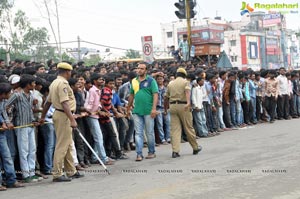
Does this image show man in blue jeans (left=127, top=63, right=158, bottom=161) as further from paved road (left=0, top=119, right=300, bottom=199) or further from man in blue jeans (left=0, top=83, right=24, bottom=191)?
man in blue jeans (left=0, top=83, right=24, bottom=191)

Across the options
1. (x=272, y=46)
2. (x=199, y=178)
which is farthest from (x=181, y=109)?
(x=272, y=46)

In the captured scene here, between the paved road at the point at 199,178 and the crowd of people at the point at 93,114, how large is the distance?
44 cm

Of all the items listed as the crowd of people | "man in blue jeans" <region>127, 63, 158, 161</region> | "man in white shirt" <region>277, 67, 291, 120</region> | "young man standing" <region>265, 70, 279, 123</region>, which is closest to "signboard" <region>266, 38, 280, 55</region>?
"man in white shirt" <region>277, 67, 291, 120</region>

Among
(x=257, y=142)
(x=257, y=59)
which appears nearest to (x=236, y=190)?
(x=257, y=142)

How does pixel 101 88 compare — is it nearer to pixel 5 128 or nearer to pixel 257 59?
pixel 5 128

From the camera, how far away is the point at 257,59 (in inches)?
2891

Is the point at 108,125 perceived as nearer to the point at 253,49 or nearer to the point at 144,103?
the point at 144,103

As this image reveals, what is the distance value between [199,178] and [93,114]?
3.17 metres

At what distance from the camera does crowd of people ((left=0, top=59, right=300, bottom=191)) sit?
27.8 feet

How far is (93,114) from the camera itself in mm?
10266

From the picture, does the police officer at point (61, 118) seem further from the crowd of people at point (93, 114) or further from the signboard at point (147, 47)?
the signboard at point (147, 47)

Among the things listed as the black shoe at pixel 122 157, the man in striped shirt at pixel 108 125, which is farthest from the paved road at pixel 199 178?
the man in striped shirt at pixel 108 125

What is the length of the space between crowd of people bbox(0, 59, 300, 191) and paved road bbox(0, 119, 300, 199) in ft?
1.45

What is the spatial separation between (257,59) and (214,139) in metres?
61.7
